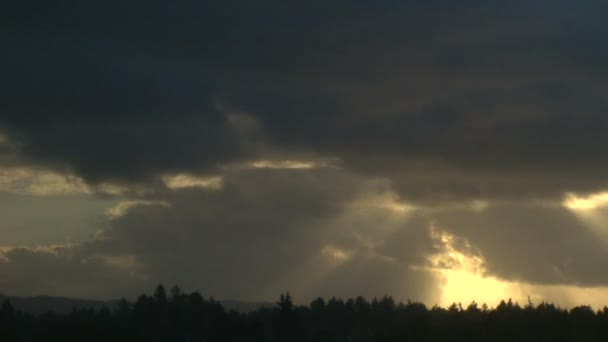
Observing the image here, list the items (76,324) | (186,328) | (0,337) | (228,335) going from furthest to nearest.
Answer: (186,328) → (228,335) → (76,324) → (0,337)

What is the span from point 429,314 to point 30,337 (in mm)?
61844

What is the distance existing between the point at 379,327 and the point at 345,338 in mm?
6138

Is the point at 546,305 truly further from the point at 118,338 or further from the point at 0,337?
the point at 0,337

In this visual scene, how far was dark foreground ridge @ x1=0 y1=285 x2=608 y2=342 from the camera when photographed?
490 ft

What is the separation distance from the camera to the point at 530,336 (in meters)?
150

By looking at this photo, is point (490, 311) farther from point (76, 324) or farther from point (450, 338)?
point (76, 324)

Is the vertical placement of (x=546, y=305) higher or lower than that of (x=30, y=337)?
higher

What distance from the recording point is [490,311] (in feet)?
542

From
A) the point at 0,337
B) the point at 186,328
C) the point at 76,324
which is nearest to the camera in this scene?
the point at 0,337

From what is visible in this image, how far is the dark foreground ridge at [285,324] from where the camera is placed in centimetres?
14925

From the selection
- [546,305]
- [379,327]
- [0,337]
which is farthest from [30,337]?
[546,305]

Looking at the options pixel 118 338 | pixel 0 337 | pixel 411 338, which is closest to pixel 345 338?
pixel 411 338

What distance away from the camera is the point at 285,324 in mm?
168750

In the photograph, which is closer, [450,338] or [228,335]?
[450,338]
